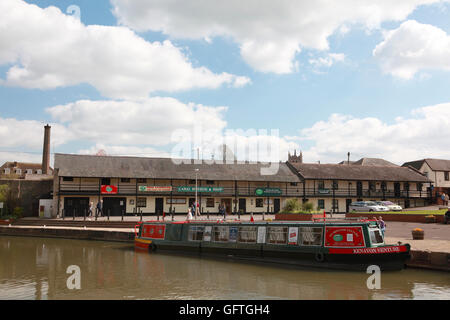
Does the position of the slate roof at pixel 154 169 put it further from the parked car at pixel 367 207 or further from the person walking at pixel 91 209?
the parked car at pixel 367 207

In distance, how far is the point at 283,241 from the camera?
54.4 ft

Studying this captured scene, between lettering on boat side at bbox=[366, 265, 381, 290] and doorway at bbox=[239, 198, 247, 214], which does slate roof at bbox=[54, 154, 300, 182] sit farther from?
lettering on boat side at bbox=[366, 265, 381, 290]

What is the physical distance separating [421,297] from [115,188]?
28.6 m

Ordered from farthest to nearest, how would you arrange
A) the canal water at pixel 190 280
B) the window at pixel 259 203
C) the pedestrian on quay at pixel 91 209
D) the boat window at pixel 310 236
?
the window at pixel 259 203 < the pedestrian on quay at pixel 91 209 < the boat window at pixel 310 236 < the canal water at pixel 190 280

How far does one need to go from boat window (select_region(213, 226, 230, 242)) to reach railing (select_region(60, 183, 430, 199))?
59.5 ft

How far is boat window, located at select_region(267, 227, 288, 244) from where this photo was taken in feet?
54.5

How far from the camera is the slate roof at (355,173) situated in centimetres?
4175

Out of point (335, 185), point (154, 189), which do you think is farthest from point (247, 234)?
point (335, 185)

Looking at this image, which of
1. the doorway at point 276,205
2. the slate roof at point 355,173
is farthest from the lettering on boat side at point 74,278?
the slate roof at point 355,173

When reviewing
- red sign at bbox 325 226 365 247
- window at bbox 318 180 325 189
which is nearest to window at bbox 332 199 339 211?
window at bbox 318 180 325 189

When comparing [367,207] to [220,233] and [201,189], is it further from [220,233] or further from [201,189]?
[220,233]

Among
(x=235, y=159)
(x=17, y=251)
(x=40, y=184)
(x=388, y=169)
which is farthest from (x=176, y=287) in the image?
(x=388, y=169)
